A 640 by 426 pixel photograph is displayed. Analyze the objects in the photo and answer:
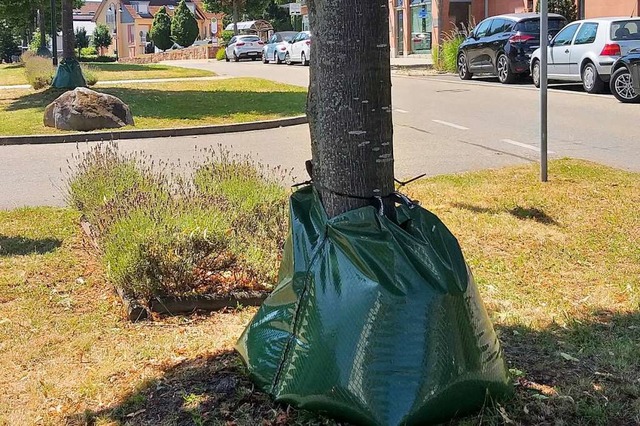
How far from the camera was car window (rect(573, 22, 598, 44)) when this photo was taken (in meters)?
17.3

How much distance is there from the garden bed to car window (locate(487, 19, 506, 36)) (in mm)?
16989

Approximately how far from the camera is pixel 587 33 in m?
17.5

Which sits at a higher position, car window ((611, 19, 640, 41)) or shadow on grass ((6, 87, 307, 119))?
car window ((611, 19, 640, 41))

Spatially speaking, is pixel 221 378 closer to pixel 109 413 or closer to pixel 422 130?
pixel 109 413

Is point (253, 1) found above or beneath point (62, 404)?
above

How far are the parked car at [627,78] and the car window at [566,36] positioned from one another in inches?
88.6

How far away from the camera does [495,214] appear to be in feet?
21.8

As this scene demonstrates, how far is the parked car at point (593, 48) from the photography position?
1669cm

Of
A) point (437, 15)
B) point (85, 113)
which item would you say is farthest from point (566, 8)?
point (85, 113)

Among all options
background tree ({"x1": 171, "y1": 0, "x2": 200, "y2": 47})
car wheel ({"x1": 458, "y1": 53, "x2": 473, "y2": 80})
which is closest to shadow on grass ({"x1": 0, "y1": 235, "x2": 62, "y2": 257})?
car wheel ({"x1": 458, "y1": 53, "x2": 473, "y2": 80})

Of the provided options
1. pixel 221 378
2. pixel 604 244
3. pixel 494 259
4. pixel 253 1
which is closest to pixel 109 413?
pixel 221 378

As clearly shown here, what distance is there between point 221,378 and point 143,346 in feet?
2.50

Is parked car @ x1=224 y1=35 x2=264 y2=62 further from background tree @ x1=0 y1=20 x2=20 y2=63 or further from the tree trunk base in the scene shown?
the tree trunk base

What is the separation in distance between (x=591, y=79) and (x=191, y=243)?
14.7m
